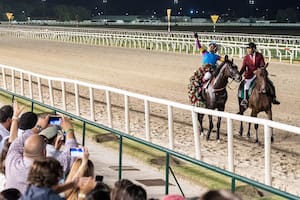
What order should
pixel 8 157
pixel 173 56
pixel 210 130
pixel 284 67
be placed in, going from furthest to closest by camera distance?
pixel 173 56, pixel 284 67, pixel 210 130, pixel 8 157

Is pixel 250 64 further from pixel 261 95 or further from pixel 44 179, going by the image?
pixel 44 179

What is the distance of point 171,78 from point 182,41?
37.9 feet

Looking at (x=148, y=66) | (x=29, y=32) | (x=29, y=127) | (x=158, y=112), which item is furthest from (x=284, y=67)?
(x=29, y=32)

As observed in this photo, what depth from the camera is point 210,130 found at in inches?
385

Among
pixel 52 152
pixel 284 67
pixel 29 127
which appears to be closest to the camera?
pixel 52 152

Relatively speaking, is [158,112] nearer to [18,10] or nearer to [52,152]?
[52,152]

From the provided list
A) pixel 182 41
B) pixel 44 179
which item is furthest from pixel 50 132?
pixel 182 41

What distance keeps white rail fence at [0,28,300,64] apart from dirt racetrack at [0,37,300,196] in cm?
168

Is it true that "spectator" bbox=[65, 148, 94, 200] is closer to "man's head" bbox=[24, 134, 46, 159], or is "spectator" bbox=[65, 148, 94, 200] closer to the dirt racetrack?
"man's head" bbox=[24, 134, 46, 159]

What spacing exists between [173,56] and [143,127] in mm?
16228

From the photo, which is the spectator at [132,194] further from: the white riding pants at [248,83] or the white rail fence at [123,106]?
the white riding pants at [248,83]

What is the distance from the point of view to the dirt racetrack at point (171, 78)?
26.7ft

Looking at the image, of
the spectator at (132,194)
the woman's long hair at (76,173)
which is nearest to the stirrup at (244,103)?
the woman's long hair at (76,173)

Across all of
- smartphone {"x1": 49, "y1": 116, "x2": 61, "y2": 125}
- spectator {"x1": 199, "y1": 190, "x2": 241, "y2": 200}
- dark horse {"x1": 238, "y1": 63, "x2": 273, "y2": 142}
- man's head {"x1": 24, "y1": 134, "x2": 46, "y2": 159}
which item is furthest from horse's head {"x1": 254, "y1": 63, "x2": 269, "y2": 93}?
spectator {"x1": 199, "y1": 190, "x2": 241, "y2": 200}
